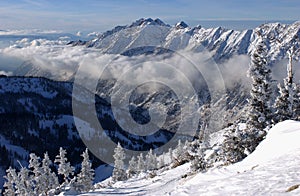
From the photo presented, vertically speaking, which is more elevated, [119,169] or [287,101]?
[287,101]

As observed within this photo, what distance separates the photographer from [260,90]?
103 ft

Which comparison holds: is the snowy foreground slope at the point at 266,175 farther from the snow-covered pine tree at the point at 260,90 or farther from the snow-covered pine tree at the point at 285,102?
the snow-covered pine tree at the point at 285,102

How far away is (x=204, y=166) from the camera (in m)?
31.2

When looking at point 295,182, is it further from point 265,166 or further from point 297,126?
point 297,126

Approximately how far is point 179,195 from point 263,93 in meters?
17.7

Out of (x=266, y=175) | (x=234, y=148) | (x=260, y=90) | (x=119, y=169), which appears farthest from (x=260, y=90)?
(x=119, y=169)

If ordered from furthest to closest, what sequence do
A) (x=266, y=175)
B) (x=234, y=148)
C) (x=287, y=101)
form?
1. (x=287, y=101)
2. (x=234, y=148)
3. (x=266, y=175)

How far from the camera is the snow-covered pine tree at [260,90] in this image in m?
31.6

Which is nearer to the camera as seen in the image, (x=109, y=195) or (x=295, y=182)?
(x=295, y=182)

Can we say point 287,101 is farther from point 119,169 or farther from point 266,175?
point 119,169

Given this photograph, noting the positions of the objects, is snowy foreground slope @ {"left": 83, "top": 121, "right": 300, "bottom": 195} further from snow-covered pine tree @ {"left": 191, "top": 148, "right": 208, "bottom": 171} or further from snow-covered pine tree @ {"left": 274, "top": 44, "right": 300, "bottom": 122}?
snow-covered pine tree @ {"left": 274, "top": 44, "right": 300, "bottom": 122}

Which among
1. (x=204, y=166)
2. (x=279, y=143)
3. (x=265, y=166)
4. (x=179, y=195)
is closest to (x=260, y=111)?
(x=204, y=166)

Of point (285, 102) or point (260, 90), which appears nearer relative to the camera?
point (260, 90)

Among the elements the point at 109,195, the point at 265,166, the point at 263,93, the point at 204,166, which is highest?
the point at 263,93
